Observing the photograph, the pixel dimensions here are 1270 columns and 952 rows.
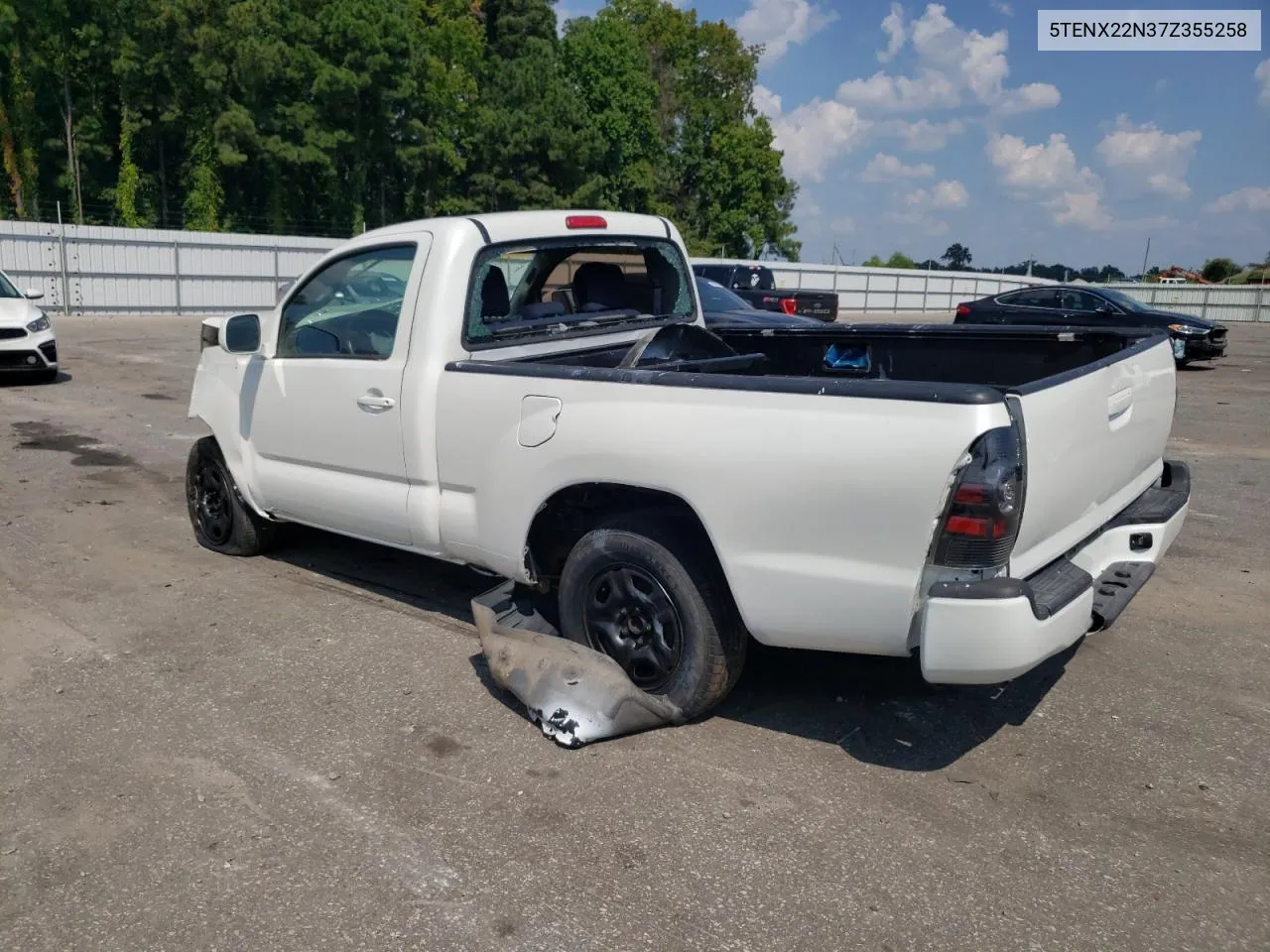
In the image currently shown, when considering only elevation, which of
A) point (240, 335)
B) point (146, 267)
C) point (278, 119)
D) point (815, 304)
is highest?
point (278, 119)

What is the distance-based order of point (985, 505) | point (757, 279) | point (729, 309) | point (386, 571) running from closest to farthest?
1. point (985, 505)
2. point (386, 571)
3. point (729, 309)
4. point (757, 279)

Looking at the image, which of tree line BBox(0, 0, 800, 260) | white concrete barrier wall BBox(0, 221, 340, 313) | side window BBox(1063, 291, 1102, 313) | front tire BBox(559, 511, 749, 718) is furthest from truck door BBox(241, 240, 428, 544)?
tree line BBox(0, 0, 800, 260)

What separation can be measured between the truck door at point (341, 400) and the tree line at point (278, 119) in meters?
41.2

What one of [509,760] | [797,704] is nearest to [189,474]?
[509,760]

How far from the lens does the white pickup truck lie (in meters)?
3.19

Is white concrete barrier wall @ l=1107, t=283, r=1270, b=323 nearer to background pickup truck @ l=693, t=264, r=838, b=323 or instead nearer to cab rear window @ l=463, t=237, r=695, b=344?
background pickup truck @ l=693, t=264, r=838, b=323

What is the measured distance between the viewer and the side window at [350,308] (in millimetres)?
4809

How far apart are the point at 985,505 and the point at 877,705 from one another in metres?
1.38

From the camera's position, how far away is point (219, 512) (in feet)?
20.3

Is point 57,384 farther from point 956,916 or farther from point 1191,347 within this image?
point 1191,347

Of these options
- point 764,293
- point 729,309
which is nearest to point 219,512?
point 729,309

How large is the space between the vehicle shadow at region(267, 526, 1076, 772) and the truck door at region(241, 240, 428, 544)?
75 cm

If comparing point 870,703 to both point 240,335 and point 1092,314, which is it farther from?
point 1092,314

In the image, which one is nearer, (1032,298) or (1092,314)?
(1092,314)
